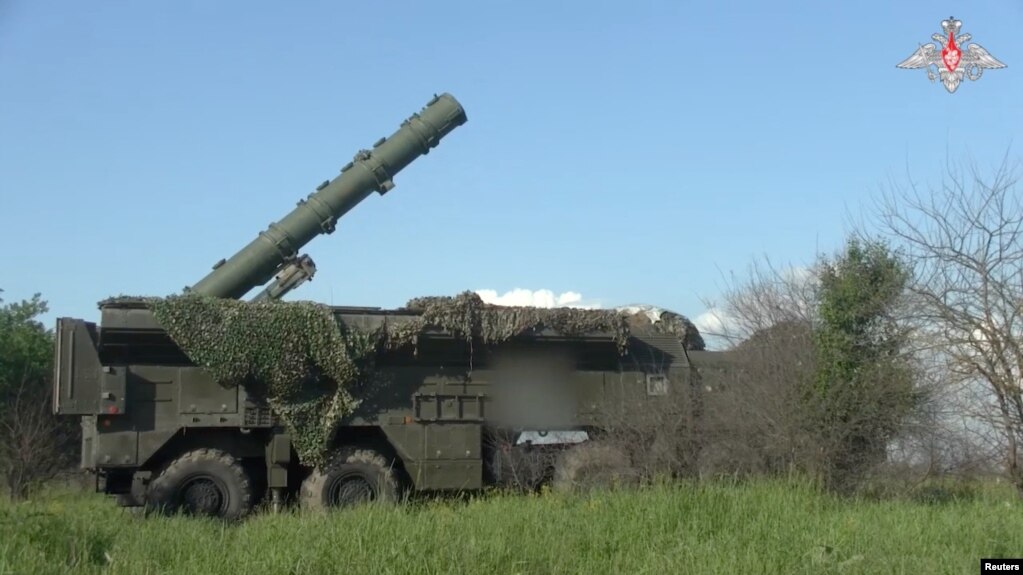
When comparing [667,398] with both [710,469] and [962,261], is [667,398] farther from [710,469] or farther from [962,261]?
[962,261]

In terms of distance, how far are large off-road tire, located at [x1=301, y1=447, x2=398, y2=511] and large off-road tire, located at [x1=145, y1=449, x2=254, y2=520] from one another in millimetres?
904

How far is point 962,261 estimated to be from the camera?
13367mm

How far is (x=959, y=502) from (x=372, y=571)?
320 inches

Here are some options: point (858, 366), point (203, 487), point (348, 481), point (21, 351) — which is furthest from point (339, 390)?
point (21, 351)

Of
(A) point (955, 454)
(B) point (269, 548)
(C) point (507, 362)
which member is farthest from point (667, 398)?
(B) point (269, 548)

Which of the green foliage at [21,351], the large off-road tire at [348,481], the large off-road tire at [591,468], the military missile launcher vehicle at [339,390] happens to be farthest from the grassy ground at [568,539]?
the green foliage at [21,351]

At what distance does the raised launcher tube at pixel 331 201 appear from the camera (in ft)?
51.9

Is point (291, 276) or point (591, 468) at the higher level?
point (291, 276)

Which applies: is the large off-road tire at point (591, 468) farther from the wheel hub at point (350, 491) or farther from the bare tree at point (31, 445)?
the bare tree at point (31, 445)

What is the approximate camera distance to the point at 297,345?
46.6ft

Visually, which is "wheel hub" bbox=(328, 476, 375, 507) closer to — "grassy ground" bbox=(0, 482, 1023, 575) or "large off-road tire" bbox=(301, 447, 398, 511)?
"large off-road tire" bbox=(301, 447, 398, 511)

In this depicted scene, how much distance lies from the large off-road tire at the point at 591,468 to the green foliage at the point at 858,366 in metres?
2.70

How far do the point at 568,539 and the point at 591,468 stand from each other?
543 centimetres

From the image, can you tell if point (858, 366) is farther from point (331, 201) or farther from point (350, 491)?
point (331, 201)
